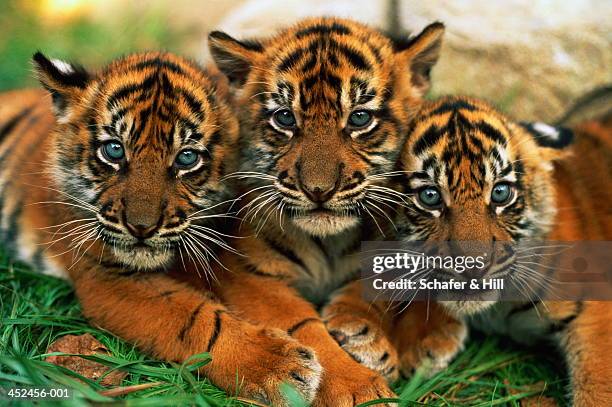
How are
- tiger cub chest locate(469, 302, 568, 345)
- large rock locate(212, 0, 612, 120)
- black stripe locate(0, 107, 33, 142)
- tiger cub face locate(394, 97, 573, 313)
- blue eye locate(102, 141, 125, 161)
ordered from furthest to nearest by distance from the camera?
large rock locate(212, 0, 612, 120)
black stripe locate(0, 107, 33, 142)
tiger cub chest locate(469, 302, 568, 345)
blue eye locate(102, 141, 125, 161)
tiger cub face locate(394, 97, 573, 313)

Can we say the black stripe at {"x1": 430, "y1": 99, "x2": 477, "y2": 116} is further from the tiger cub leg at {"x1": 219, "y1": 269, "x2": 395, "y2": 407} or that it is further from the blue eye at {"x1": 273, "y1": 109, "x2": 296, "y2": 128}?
the tiger cub leg at {"x1": 219, "y1": 269, "x2": 395, "y2": 407}

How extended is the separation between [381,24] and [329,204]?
3251 mm

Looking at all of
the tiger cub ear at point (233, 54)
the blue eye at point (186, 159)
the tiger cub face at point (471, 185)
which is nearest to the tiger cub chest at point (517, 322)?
the tiger cub face at point (471, 185)

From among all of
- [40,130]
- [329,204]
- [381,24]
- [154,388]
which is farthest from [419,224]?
[381,24]

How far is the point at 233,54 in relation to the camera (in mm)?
3783

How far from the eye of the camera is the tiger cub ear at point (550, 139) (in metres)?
3.72

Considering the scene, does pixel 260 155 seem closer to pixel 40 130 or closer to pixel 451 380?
pixel 451 380

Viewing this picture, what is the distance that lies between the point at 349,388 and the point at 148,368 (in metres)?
0.97

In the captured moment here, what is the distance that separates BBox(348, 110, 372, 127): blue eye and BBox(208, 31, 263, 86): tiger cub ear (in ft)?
2.27

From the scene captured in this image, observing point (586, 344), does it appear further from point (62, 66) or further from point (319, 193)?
point (62, 66)

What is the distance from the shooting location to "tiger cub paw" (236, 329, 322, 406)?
3.17m

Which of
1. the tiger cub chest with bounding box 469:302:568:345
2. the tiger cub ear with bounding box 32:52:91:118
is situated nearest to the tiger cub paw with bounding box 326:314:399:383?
the tiger cub chest with bounding box 469:302:568:345

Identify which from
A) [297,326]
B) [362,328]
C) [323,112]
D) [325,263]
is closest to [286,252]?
[325,263]

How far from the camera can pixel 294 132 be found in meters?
3.42
